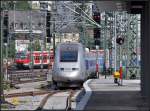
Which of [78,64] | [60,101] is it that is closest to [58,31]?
[78,64]

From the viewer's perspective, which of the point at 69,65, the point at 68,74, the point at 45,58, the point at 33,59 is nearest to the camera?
the point at 68,74

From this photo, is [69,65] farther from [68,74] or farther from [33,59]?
[33,59]

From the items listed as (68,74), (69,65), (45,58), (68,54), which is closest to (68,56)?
(68,54)

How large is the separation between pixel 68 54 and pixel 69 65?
75cm

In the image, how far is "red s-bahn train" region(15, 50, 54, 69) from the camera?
73669mm

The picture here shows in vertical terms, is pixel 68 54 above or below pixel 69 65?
above

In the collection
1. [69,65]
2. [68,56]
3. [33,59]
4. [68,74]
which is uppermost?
[68,56]

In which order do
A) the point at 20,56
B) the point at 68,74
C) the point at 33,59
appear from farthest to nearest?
1. the point at 20,56
2. the point at 33,59
3. the point at 68,74

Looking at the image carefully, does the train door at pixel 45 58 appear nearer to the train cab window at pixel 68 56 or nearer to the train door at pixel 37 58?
the train door at pixel 37 58

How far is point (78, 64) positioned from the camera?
3669cm

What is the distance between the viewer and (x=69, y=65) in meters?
36.6

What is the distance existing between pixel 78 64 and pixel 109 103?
14.2 meters

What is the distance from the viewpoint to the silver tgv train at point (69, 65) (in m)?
36.4

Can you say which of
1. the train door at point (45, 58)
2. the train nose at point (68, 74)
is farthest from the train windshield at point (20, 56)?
the train nose at point (68, 74)
